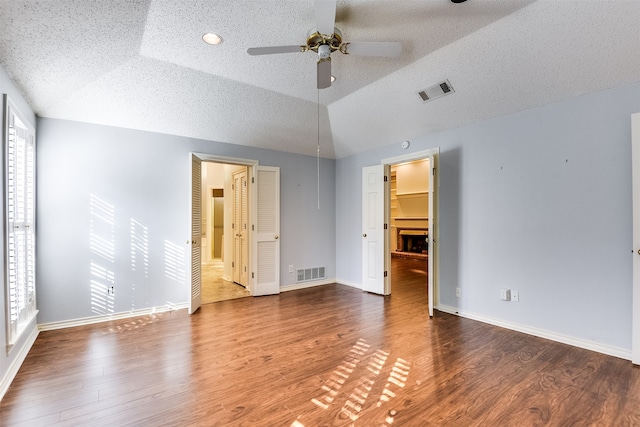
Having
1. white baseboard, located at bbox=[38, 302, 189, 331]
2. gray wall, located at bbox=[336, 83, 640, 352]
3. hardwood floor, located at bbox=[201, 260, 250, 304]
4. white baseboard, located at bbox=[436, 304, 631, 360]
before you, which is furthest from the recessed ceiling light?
white baseboard, located at bbox=[436, 304, 631, 360]

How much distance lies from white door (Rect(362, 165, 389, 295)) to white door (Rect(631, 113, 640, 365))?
2.75 meters

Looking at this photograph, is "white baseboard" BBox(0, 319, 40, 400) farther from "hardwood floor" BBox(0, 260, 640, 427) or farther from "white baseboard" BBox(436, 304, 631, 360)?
"white baseboard" BBox(436, 304, 631, 360)

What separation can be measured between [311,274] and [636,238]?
426 centimetres

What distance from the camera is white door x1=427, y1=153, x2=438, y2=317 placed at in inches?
149

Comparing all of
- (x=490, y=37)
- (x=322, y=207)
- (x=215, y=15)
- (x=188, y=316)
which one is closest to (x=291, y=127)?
(x=322, y=207)

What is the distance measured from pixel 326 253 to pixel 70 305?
3833 millimetres

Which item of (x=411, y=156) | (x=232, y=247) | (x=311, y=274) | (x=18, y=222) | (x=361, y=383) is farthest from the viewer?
(x=232, y=247)

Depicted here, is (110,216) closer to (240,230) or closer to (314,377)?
(240,230)

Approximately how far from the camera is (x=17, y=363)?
2443mm

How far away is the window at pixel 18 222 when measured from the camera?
7.68 ft

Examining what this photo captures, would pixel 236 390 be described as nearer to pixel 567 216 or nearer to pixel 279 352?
pixel 279 352

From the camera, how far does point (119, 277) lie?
3746mm

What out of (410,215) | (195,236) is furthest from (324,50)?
(410,215)

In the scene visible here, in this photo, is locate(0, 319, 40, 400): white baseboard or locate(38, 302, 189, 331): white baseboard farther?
locate(38, 302, 189, 331): white baseboard
